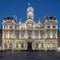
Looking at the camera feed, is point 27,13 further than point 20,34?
Yes

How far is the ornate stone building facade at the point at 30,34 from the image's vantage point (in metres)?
69.6

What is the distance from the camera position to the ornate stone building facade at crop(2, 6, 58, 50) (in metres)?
69.6

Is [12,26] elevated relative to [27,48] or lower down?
elevated

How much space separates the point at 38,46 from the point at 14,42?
31.6ft

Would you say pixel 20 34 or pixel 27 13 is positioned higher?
pixel 27 13

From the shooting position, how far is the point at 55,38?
69.6 meters

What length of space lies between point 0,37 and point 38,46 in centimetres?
1611

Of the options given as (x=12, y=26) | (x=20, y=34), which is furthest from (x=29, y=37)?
(x=12, y=26)

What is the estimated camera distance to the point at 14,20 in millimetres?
74250

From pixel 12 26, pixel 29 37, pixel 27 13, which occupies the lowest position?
pixel 29 37

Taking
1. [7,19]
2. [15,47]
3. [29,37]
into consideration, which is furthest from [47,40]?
[7,19]

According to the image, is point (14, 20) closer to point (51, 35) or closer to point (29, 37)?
point (29, 37)

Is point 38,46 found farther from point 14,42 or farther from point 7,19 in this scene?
point 7,19

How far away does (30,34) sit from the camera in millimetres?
71250
